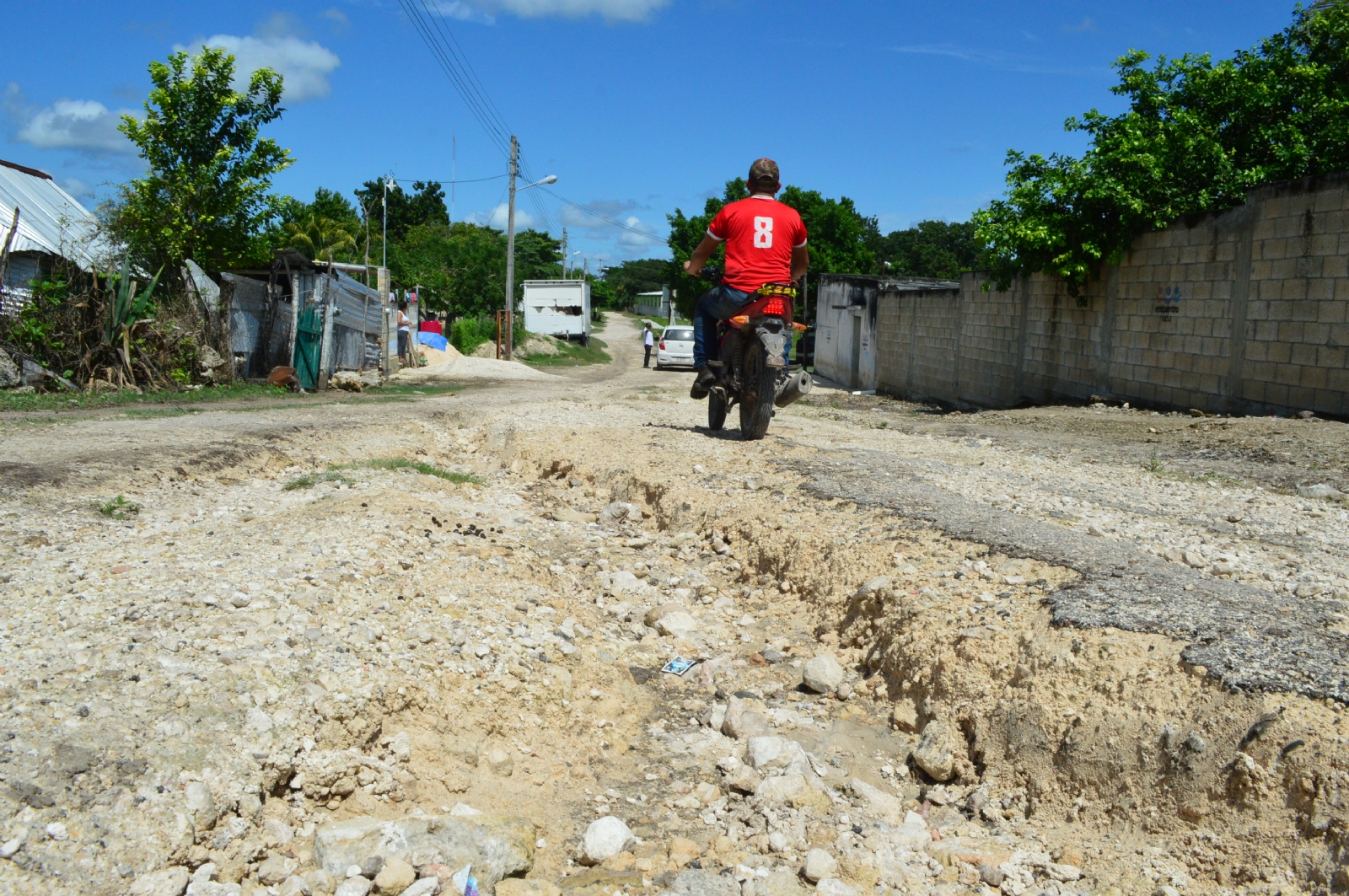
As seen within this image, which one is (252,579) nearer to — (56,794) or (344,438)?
(56,794)

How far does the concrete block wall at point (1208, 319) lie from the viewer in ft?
27.2

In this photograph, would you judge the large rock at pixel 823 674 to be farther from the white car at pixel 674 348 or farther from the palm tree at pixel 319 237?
the palm tree at pixel 319 237

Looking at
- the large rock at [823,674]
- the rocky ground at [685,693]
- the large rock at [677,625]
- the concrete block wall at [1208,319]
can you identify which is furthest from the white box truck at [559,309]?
the large rock at [823,674]

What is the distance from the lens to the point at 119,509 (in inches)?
190

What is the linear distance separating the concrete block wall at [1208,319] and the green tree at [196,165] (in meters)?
11.3

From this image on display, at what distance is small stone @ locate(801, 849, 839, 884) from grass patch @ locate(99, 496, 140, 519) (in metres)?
3.76

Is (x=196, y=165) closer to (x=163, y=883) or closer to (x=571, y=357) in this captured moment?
(x=163, y=883)

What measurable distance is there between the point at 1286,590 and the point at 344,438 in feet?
22.5

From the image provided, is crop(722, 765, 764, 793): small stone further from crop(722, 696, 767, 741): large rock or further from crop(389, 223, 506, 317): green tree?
crop(389, 223, 506, 317): green tree

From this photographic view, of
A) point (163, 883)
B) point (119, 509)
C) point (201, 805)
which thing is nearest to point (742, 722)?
point (201, 805)

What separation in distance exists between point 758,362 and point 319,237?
1339 inches

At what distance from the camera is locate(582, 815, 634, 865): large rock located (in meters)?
2.55

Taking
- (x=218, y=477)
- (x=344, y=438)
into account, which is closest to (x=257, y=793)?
(x=218, y=477)

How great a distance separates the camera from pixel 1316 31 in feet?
35.8
